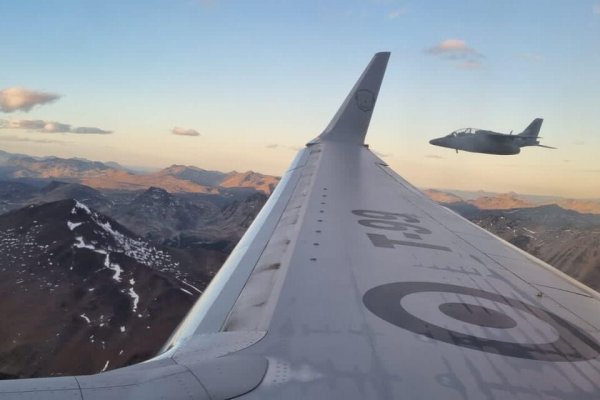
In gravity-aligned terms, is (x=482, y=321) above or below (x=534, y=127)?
below

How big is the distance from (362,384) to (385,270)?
128 inches

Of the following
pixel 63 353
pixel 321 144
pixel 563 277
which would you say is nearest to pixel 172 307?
pixel 63 353

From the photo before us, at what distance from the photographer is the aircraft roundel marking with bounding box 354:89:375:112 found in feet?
65.7

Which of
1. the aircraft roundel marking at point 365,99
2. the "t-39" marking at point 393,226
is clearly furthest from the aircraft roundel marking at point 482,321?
the aircraft roundel marking at point 365,99

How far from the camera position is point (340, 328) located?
16.0 ft

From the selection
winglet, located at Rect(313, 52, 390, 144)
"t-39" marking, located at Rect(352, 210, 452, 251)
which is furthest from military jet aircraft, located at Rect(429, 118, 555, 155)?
"t-39" marking, located at Rect(352, 210, 452, 251)

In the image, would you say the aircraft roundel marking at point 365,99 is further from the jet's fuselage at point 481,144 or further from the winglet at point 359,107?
the jet's fuselage at point 481,144

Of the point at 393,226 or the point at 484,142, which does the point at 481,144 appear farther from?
the point at 393,226

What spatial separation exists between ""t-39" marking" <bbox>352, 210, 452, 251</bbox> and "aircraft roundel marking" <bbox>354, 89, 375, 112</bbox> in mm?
10264

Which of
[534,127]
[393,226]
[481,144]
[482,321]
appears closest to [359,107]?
[393,226]

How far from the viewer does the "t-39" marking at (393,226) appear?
27.6 ft

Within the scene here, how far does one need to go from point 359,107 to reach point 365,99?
1.50 ft

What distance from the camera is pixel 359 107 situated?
20.4m

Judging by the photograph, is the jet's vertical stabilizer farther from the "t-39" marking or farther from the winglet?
the "t-39" marking
